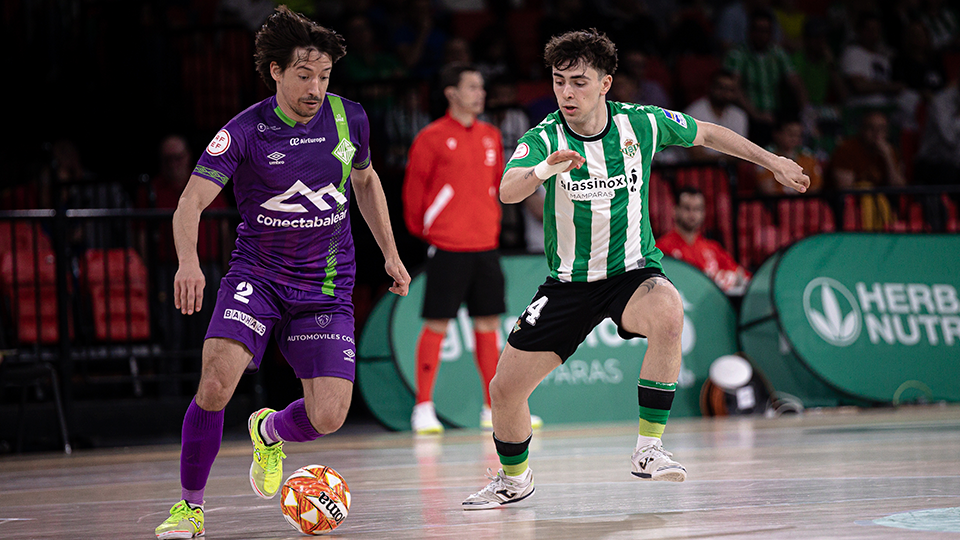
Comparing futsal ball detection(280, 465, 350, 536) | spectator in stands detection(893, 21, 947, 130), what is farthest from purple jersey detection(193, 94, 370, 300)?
spectator in stands detection(893, 21, 947, 130)

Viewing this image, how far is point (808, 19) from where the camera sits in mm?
14188

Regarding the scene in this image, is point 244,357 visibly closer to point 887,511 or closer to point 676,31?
point 887,511

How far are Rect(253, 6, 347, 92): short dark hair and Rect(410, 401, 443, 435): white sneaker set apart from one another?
4.30m

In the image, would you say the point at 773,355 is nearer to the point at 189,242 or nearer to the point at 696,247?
the point at 696,247

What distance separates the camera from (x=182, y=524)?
12.2 ft

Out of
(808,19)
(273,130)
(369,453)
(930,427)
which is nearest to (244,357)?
(273,130)

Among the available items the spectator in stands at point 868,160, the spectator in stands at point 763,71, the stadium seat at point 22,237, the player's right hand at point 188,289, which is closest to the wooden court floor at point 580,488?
the player's right hand at point 188,289

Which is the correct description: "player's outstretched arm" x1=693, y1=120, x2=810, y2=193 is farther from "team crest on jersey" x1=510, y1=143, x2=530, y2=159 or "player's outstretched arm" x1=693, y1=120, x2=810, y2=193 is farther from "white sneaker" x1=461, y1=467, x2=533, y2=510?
"white sneaker" x1=461, y1=467, x2=533, y2=510

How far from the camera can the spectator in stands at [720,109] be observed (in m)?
11.5

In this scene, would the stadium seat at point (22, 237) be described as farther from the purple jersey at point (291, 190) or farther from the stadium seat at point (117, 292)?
the purple jersey at point (291, 190)

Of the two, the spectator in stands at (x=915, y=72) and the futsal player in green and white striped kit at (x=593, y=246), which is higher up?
the spectator in stands at (x=915, y=72)

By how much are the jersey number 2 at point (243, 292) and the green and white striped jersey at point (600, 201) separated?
1219 mm

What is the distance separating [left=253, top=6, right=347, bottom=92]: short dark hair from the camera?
4230 millimetres

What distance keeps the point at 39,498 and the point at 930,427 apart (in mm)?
5457
